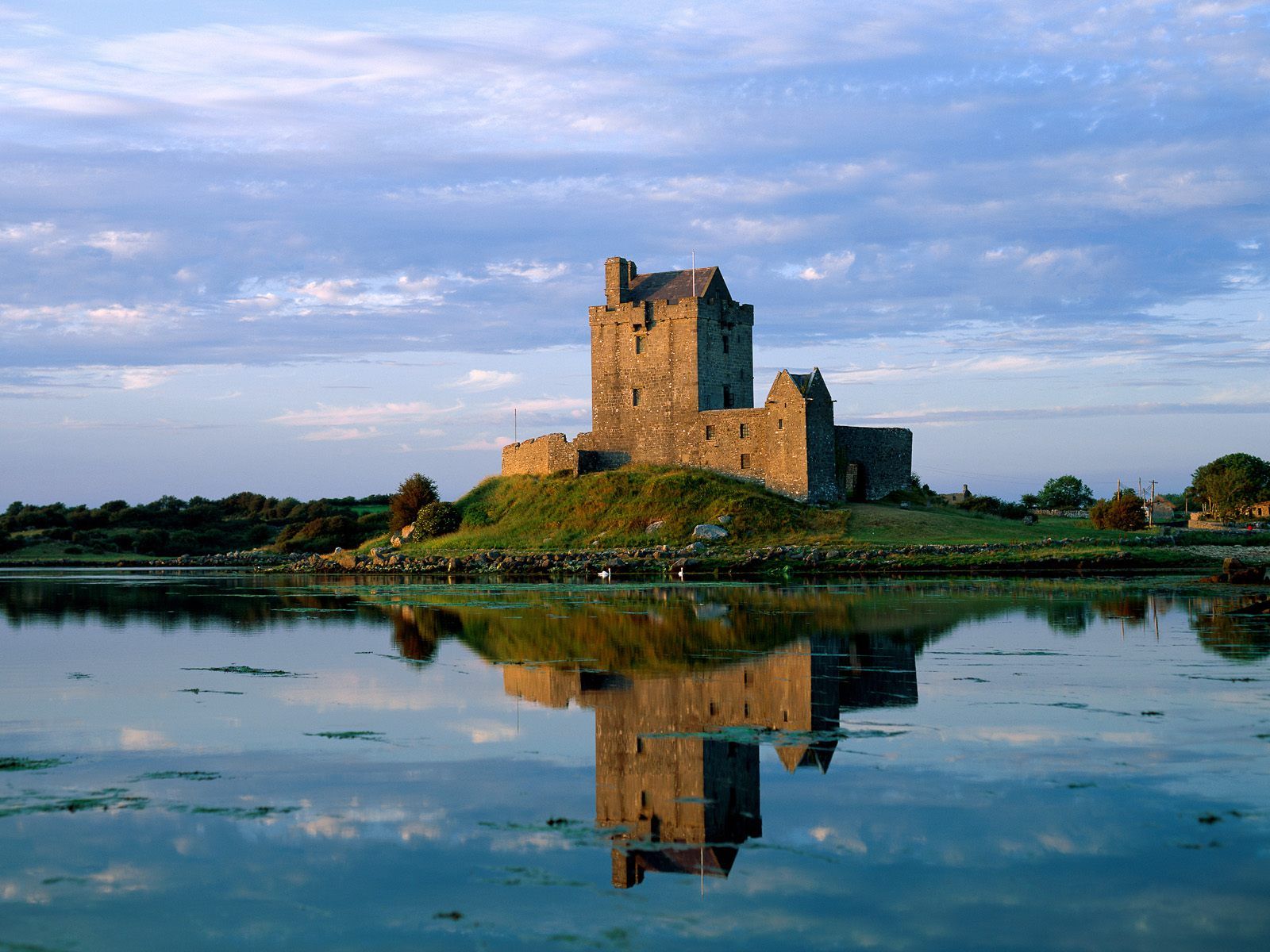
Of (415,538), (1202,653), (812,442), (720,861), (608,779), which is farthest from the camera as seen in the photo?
(415,538)

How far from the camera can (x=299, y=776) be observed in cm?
1006

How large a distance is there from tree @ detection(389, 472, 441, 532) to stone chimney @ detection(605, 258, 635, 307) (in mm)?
13186

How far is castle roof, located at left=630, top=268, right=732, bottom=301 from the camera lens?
2055 inches

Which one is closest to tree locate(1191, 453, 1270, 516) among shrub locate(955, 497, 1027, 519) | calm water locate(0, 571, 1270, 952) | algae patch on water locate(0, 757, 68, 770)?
shrub locate(955, 497, 1027, 519)

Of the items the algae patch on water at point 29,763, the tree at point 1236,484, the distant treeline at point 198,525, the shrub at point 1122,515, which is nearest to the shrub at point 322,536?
the distant treeline at point 198,525

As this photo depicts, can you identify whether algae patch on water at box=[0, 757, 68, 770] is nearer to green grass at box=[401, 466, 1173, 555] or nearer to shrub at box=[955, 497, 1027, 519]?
green grass at box=[401, 466, 1173, 555]

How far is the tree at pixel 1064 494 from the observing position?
274 feet

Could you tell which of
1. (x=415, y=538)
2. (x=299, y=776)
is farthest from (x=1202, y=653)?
(x=415, y=538)

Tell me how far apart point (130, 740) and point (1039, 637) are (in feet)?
46.2

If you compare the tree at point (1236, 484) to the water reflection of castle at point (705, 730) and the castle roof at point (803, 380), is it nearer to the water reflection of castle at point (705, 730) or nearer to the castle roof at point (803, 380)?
the castle roof at point (803, 380)

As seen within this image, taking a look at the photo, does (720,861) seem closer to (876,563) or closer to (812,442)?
(876,563)

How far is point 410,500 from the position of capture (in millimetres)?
59750

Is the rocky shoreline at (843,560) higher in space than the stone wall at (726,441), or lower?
lower

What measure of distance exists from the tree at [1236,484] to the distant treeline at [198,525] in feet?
168
